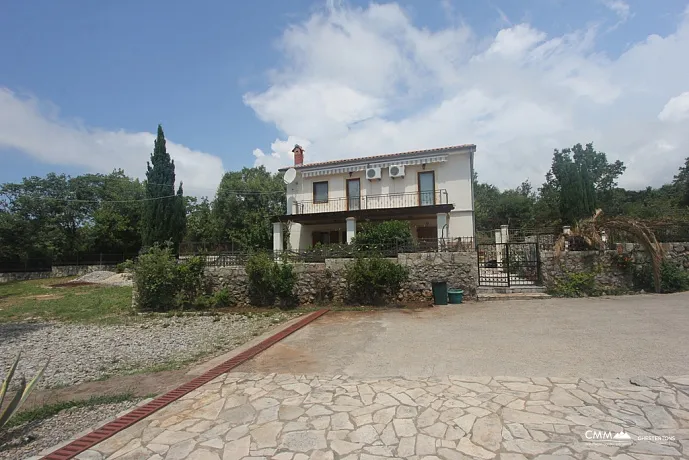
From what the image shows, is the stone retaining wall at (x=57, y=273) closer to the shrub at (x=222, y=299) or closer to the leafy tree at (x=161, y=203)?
the leafy tree at (x=161, y=203)

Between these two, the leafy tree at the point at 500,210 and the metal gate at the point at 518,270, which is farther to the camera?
the leafy tree at the point at 500,210

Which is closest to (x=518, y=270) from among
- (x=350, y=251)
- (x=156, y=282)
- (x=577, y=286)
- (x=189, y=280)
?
(x=577, y=286)

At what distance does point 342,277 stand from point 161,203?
20771 mm

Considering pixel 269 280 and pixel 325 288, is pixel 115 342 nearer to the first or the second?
Result: pixel 269 280

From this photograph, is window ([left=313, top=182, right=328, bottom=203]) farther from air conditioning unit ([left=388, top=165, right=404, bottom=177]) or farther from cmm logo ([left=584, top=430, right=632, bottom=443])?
cmm logo ([left=584, top=430, right=632, bottom=443])

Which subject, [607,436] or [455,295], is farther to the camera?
[455,295]

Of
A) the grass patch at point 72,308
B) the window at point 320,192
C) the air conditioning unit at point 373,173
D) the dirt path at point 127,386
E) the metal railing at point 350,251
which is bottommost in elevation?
the grass patch at point 72,308

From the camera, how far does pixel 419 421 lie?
3768 millimetres

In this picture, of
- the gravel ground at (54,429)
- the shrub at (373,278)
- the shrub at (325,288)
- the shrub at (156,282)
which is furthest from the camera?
the shrub at (156,282)

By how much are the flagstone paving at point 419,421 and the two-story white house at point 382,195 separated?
14.8m

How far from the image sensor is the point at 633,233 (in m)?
13.1

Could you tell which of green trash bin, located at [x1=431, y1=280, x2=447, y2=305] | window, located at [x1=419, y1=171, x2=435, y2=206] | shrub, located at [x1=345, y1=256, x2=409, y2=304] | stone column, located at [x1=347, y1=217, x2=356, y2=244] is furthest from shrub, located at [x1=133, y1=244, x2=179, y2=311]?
window, located at [x1=419, y1=171, x2=435, y2=206]

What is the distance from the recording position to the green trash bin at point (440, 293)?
12367 mm

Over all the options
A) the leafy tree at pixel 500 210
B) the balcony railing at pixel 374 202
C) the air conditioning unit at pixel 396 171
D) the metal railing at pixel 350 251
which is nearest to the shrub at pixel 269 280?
the metal railing at pixel 350 251
